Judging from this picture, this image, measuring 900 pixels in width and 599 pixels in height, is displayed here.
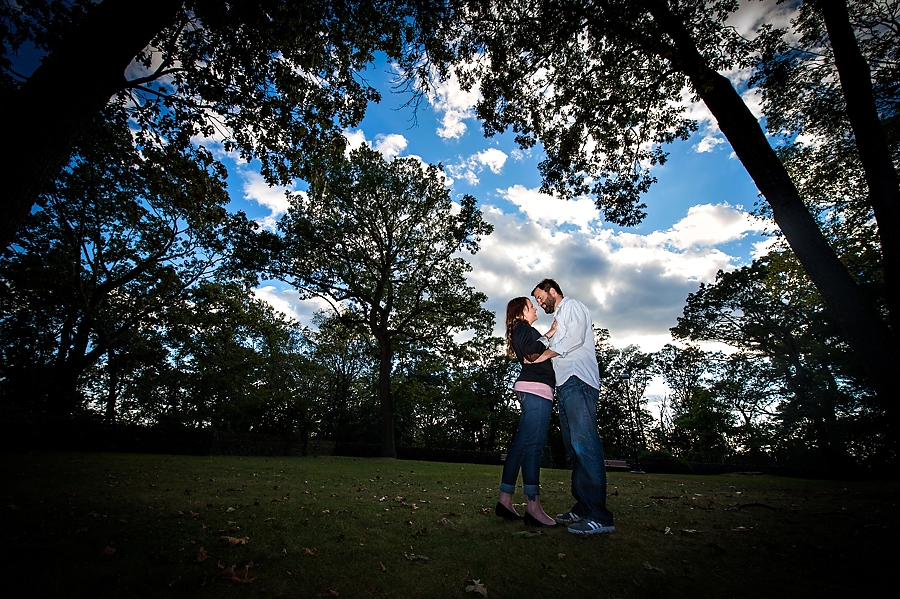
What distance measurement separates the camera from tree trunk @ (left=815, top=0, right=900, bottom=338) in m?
4.88

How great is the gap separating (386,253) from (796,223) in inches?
702

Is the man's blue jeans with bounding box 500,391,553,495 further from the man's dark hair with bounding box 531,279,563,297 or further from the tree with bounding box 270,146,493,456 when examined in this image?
the tree with bounding box 270,146,493,456

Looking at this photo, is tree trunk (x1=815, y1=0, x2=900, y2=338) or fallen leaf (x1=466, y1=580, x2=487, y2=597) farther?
tree trunk (x1=815, y1=0, x2=900, y2=338)

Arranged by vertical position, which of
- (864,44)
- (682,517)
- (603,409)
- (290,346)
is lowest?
(682,517)

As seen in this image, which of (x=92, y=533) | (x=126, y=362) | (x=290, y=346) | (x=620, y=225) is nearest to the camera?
(x=92, y=533)

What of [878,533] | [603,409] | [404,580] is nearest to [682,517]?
[878,533]

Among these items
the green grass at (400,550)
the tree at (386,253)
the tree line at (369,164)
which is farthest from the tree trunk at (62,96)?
the tree at (386,253)

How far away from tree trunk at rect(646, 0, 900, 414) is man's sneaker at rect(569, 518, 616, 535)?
12.7ft

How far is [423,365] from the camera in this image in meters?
22.1

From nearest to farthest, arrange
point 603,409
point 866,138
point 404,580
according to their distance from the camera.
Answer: point 404,580 → point 866,138 → point 603,409

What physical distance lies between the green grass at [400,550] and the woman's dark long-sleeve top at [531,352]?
1607 mm

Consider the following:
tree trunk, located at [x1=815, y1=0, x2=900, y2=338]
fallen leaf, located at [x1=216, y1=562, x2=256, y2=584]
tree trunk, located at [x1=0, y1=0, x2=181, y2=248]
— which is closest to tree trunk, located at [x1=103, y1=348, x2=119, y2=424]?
tree trunk, located at [x1=0, y1=0, x2=181, y2=248]

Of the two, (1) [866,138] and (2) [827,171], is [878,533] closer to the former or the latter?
(1) [866,138]

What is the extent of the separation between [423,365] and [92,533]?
19.2m
